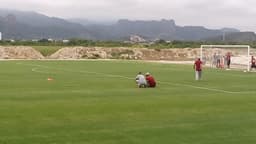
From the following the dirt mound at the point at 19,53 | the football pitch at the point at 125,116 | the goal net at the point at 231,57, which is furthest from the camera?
the dirt mound at the point at 19,53

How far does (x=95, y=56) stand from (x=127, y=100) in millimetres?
90599

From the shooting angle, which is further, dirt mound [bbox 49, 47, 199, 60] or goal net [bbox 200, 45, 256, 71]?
dirt mound [bbox 49, 47, 199, 60]

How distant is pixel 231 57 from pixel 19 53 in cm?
4903

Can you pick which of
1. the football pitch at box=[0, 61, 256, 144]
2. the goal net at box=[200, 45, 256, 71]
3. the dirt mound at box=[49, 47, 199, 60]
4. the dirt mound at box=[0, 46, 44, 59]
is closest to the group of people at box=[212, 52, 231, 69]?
the goal net at box=[200, 45, 256, 71]

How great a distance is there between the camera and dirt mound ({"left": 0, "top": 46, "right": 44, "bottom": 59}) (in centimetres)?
10972

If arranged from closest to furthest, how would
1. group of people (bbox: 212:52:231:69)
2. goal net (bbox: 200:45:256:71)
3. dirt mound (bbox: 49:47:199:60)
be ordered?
goal net (bbox: 200:45:256:71) < group of people (bbox: 212:52:231:69) < dirt mound (bbox: 49:47:199:60)

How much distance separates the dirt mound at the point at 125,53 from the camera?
379 ft

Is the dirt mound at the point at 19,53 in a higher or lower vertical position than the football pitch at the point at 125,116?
higher

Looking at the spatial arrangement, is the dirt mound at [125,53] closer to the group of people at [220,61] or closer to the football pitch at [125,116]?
the group of people at [220,61]

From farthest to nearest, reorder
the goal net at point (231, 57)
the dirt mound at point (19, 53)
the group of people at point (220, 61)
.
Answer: the dirt mound at point (19, 53) < the group of people at point (220, 61) < the goal net at point (231, 57)

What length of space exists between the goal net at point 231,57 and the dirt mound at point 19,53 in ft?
115

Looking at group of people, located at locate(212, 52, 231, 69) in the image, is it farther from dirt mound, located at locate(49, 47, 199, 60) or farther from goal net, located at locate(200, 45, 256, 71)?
dirt mound, located at locate(49, 47, 199, 60)

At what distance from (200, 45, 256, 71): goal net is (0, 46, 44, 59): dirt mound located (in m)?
35.0

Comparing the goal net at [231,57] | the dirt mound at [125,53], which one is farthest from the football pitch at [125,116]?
the dirt mound at [125,53]
